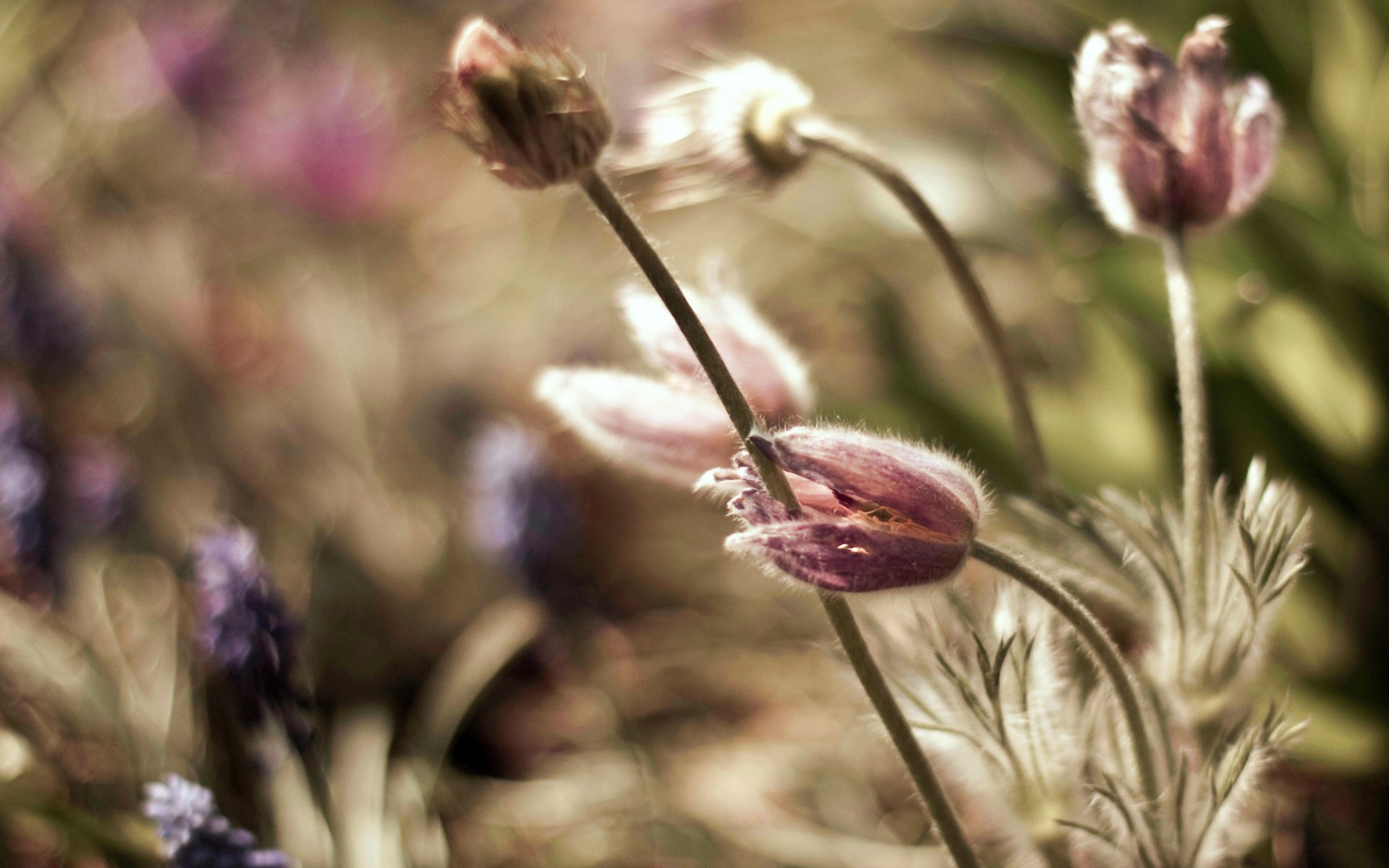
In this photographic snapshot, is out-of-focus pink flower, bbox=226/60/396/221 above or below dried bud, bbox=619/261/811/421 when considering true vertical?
below

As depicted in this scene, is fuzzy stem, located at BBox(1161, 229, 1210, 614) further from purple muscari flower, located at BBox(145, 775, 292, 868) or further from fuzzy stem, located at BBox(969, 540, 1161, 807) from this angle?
purple muscari flower, located at BBox(145, 775, 292, 868)

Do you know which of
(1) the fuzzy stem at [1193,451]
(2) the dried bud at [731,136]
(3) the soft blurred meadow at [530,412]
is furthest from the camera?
(3) the soft blurred meadow at [530,412]

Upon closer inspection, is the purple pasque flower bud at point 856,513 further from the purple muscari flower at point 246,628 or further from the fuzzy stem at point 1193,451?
the purple muscari flower at point 246,628

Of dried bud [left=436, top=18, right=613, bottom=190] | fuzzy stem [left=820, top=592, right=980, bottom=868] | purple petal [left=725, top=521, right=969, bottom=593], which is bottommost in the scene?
fuzzy stem [left=820, top=592, right=980, bottom=868]

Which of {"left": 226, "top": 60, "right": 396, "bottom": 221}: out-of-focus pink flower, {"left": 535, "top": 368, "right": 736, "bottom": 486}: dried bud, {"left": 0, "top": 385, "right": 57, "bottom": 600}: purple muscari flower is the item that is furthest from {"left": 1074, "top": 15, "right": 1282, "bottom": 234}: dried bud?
{"left": 226, "top": 60, "right": 396, "bottom": 221}: out-of-focus pink flower

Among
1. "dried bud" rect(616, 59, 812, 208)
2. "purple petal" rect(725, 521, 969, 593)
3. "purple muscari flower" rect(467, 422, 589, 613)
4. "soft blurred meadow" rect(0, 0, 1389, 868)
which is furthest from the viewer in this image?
"purple muscari flower" rect(467, 422, 589, 613)

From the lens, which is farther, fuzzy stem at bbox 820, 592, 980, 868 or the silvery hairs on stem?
the silvery hairs on stem

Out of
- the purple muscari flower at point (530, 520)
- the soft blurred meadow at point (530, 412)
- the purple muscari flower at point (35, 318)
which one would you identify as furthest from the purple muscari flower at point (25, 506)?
the purple muscari flower at point (530, 520)

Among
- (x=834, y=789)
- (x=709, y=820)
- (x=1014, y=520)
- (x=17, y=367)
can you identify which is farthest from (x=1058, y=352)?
(x=17, y=367)
